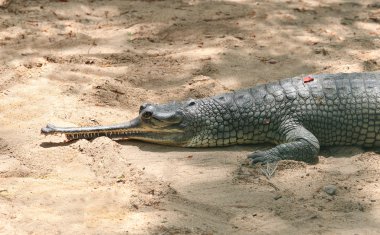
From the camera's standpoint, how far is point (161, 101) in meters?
6.38

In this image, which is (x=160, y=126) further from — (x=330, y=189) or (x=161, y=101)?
(x=330, y=189)

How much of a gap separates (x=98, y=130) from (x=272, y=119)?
1593mm

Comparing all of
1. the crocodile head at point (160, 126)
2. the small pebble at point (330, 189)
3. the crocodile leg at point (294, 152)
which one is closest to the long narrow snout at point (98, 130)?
the crocodile head at point (160, 126)

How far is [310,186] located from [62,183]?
6.23ft

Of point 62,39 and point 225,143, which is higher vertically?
point 62,39

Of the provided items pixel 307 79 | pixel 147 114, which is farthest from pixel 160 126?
pixel 307 79

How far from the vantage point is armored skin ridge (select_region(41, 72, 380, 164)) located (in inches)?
225

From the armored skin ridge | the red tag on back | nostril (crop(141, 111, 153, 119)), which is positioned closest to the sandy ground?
the armored skin ridge

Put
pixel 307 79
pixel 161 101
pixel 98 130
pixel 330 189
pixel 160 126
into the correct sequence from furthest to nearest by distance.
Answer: pixel 161 101, pixel 307 79, pixel 160 126, pixel 98 130, pixel 330 189

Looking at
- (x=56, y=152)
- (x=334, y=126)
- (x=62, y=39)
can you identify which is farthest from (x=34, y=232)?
(x=62, y=39)

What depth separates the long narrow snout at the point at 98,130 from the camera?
5516 millimetres

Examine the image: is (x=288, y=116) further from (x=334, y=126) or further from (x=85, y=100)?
(x=85, y=100)

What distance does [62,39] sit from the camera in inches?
302

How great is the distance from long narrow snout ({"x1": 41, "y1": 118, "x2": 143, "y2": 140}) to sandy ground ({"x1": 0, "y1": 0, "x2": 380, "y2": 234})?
0.10 m
